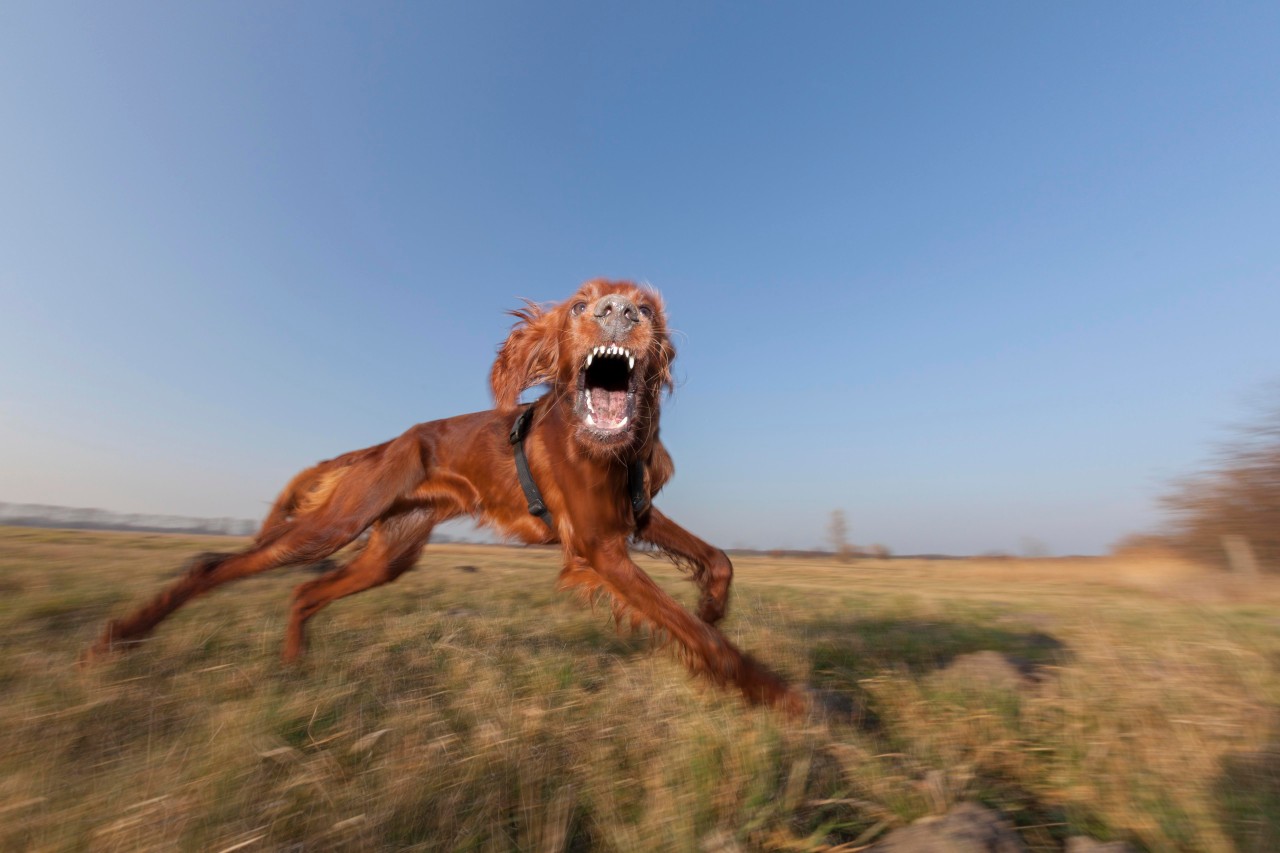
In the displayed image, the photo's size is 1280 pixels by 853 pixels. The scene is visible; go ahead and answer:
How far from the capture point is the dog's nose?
9.17 feet

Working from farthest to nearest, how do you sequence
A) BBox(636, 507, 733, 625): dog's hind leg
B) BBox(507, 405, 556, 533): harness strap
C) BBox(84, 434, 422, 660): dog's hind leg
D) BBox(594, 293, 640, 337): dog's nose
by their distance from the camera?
BBox(636, 507, 733, 625): dog's hind leg < BBox(507, 405, 556, 533): harness strap < BBox(84, 434, 422, 660): dog's hind leg < BBox(594, 293, 640, 337): dog's nose

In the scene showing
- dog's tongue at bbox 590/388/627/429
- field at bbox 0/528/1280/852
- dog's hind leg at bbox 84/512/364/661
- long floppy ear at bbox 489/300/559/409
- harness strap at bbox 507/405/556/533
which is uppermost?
long floppy ear at bbox 489/300/559/409

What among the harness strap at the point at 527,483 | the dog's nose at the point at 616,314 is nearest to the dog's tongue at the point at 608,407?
the dog's nose at the point at 616,314

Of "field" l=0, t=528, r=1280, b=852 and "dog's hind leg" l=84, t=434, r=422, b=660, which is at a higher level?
"dog's hind leg" l=84, t=434, r=422, b=660

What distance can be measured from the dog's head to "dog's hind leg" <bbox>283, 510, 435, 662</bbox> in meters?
1.56

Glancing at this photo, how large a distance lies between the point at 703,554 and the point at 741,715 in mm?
1410

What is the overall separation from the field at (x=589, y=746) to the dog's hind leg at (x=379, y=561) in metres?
0.33

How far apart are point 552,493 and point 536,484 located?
0.14 meters

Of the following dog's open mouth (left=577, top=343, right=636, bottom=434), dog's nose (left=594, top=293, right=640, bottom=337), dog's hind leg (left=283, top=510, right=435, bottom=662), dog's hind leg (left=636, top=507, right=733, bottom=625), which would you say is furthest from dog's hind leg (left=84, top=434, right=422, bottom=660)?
dog's nose (left=594, top=293, right=640, bottom=337)

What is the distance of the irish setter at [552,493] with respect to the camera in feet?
9.18

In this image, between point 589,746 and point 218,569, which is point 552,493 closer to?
point 589,746

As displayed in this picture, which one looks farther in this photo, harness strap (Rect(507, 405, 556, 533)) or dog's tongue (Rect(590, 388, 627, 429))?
harness strap (Rect(507, 405, 556, 533))

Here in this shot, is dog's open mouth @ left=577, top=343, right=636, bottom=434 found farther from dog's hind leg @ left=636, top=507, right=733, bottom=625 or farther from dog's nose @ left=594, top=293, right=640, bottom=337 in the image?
dog's hind leg @ left=636, top=507, right=733, bottom=625

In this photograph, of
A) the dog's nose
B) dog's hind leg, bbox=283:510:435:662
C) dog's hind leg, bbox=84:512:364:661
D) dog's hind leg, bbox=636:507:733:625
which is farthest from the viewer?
dog's hind leg, bbox=283:510:435:662
